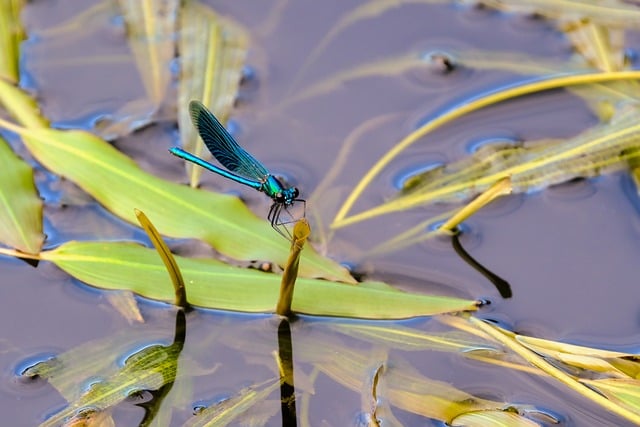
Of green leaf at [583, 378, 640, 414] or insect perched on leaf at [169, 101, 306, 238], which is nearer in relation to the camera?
green leaf at [583, 378, 640, 414]

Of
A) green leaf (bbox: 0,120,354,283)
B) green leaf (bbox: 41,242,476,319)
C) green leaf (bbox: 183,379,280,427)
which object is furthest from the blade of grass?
green leaf (bbox: 183,379,280,427)

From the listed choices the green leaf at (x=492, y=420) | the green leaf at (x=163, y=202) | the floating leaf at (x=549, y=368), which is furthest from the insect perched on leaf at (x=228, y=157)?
the green leaf at (x=492, y=420)

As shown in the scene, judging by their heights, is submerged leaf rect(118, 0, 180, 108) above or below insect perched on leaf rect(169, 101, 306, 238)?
above

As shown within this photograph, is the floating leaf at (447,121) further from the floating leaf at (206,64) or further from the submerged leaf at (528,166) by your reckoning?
the floating leaf at (206,64)

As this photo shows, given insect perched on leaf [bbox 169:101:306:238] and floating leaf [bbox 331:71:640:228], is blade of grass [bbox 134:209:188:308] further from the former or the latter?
floating leaf [bbox 331:71:640:228]

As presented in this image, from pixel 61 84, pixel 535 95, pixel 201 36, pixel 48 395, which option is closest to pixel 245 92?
pixel 201 36

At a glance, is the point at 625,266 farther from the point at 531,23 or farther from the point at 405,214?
the point at 531,23

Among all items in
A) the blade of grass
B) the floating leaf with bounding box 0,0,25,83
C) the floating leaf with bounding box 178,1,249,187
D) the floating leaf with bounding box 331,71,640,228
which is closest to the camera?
the blade of grass
